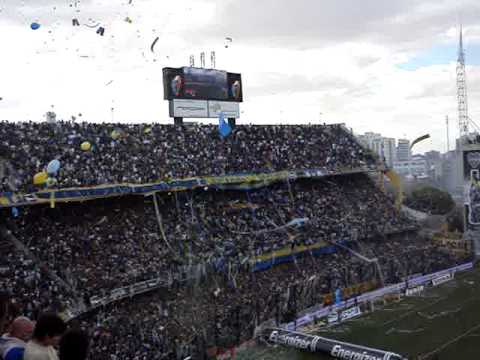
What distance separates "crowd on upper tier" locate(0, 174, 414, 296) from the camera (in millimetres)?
21219

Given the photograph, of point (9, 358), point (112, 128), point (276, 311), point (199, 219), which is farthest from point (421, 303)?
point (9, 358)

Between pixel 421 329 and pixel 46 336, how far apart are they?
2195 centimetres

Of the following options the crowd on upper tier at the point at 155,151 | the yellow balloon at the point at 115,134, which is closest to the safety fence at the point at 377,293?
the crowd on upper tier at the point at 155,151

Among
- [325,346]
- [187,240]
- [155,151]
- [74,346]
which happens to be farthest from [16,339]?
[155,151]

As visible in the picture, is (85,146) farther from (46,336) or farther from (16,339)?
(46,336)

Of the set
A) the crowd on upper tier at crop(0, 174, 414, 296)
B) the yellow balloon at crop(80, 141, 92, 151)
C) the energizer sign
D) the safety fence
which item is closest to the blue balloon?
the crowd on upper tier at crop(0, 174, 414, 296)

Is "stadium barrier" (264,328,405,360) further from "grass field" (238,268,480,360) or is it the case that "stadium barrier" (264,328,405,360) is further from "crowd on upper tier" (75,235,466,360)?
"crowd on upper tier" (75,235,466,360)

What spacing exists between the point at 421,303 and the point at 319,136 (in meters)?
14.3

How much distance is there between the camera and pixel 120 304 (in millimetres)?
21031

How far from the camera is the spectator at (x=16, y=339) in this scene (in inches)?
170

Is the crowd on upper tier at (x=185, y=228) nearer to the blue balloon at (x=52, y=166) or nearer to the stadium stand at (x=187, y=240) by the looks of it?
the stadium stand at (x=187, y=240)

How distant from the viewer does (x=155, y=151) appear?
2814 centimetres

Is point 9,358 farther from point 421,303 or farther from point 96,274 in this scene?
point 421,303

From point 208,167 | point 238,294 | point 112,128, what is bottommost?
point 238,294
